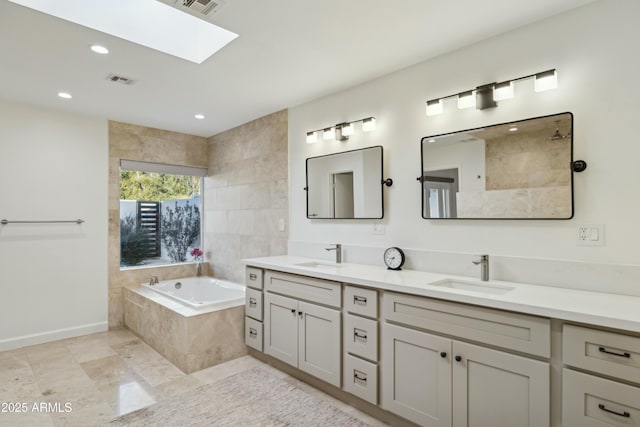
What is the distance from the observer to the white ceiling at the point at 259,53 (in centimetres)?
191

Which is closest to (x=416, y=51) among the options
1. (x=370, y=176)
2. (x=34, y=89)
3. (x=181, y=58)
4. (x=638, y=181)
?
(x=370, y=176)

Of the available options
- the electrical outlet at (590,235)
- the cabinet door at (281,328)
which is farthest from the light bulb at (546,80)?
the cabinet door at (281,328)

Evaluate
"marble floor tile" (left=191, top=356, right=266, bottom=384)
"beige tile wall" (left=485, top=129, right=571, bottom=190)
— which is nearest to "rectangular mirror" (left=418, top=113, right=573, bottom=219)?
"beige tile wall" (left=485, top=129, right=571, bottom=190)

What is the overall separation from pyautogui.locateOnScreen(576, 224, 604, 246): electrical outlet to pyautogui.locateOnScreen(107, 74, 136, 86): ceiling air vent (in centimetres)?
335

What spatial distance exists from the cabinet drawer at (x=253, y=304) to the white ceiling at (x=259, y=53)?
182 centimetres

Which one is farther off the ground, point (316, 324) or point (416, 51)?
point (416, 51)

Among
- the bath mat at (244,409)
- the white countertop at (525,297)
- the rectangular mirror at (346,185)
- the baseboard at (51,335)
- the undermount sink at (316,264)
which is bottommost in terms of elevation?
the bath mat at (244,409)

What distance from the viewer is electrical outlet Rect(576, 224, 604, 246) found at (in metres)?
1.80

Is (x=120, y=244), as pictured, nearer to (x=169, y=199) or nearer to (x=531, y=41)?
(x=169, y=199)

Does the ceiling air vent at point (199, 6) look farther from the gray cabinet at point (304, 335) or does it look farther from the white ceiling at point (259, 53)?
the gray cabinet at point (304, 335)

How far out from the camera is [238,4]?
6.08 feet

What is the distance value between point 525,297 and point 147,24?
9.09ft

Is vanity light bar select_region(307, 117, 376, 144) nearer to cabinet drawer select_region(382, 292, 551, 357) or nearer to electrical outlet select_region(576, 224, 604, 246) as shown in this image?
cabinet drawer select_region(382, 292, 551, 357)

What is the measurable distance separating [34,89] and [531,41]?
3.92m
